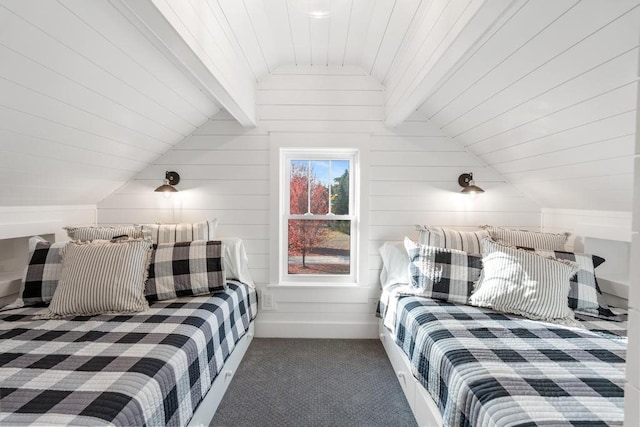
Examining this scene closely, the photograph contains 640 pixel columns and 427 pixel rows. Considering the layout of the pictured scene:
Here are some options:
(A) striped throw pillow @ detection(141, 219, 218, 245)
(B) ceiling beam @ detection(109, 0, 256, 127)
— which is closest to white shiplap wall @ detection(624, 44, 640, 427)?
(B) ceiling beam @ detection(109, 0, 256, 127)

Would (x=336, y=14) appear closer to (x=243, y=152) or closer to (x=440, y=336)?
(x=243, y=152)

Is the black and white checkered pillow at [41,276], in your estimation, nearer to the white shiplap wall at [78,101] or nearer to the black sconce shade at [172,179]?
the white shiplap wall at [78,101]

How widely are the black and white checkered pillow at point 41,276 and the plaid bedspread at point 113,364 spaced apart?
8 cm

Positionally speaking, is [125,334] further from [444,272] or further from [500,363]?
[444,272]

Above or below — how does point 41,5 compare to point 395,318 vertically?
above

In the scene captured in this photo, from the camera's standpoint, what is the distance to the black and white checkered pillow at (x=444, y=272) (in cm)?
206

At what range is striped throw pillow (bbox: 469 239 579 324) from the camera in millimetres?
1787

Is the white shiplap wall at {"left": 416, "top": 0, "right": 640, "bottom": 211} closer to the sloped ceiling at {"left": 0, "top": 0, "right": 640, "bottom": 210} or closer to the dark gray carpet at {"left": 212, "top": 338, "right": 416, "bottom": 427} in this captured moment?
the sloped ceiling at {"left": 0, "top": 0, "right": 640, "bottom": 210}

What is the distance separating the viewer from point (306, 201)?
2.88 metres

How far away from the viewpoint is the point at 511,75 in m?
1.61

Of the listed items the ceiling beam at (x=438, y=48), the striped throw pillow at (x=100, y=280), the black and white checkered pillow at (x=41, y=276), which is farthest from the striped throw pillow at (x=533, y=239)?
the black and white checkered pillow at (x=41, y=276)

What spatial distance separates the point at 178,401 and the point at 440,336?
1205mm

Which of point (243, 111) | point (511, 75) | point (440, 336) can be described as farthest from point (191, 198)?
point (511, 75)

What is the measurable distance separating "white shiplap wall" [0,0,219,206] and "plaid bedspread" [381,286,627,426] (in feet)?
6.48
